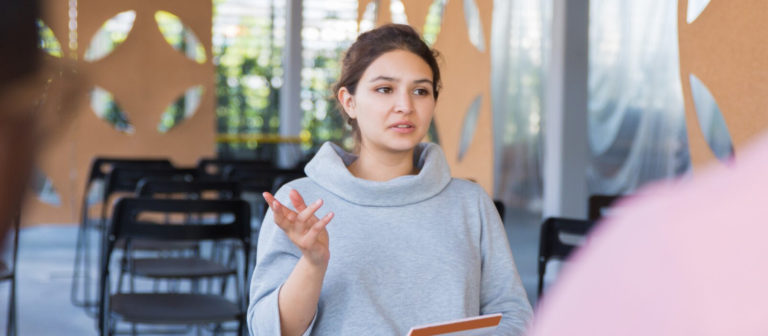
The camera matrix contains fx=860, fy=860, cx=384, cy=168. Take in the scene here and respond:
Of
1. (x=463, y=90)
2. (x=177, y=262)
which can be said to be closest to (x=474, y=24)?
(x=463, y=90)

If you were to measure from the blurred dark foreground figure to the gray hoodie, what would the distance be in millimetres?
1286

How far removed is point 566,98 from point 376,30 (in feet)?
10.8

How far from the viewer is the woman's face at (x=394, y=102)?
169 cm

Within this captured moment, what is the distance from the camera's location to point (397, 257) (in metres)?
1.61

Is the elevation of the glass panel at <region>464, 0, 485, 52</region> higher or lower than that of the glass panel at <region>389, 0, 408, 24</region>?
lower

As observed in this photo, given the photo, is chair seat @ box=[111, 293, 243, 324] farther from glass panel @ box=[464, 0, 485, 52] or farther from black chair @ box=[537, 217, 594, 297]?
glass panel @ box=[464, 0, 485, 52]

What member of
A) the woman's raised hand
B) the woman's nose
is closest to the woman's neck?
the woman's nose

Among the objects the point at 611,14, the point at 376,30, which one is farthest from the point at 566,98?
the point at 376,30

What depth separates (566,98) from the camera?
492 centimetres

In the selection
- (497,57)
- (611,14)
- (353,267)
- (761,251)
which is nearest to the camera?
(761,251)

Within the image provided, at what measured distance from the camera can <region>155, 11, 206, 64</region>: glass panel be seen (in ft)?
24.8

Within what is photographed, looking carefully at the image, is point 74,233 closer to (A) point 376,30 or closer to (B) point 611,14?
(B) point 611,14

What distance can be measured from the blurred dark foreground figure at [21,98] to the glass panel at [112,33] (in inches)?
294

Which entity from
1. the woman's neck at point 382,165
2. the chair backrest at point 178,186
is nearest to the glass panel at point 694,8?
the woman's neck at point 382,165
